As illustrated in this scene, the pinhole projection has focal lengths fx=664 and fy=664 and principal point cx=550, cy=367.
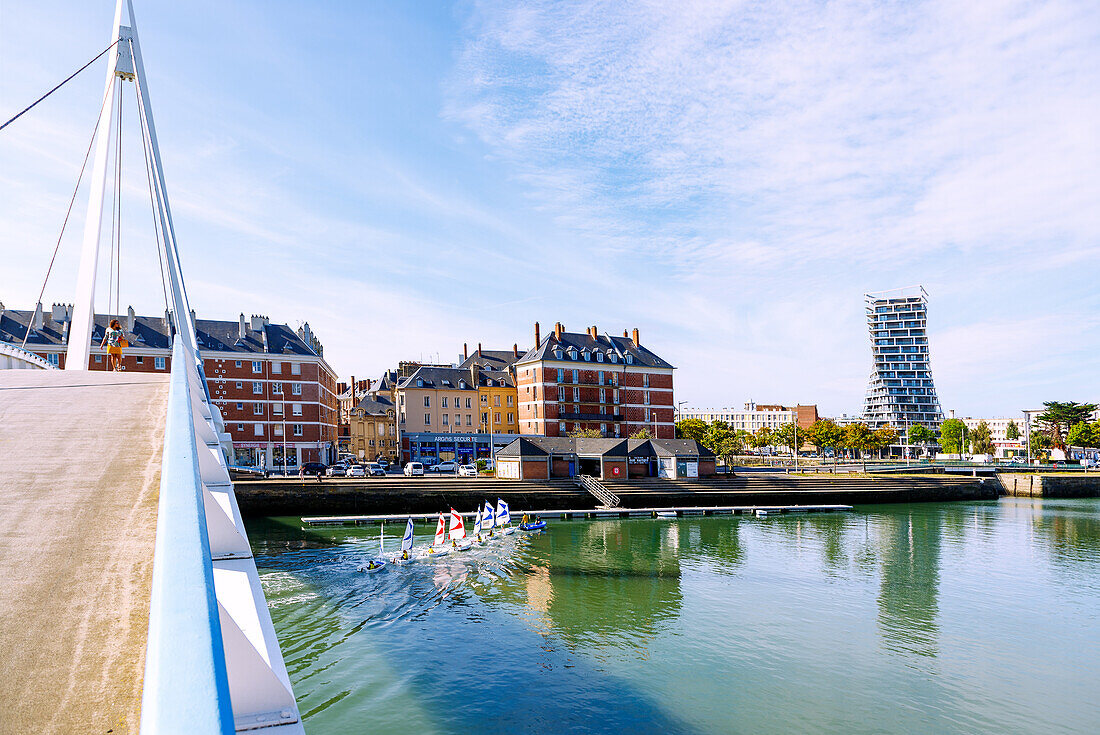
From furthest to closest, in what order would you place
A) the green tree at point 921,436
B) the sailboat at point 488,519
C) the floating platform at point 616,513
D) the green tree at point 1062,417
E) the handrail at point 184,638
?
the green tree at point 921,436 < the green tree at point 1062,417 < the floating platform at point 616,513 < the sailboat at point 488,519 < the handrail at point 184,638

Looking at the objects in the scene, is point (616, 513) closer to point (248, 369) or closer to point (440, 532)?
point (440, 532)

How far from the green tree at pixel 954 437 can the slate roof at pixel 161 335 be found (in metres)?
131

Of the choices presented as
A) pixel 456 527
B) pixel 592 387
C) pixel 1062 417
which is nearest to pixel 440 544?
pixel 456 527

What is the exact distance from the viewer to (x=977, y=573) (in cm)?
3173

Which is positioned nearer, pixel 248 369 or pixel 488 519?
pixel 488 519

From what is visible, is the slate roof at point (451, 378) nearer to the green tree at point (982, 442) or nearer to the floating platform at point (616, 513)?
the floating platform at point (616, 513)

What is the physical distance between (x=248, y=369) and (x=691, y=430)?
55267 millimetres

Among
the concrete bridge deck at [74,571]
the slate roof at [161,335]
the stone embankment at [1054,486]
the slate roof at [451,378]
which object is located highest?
the slate roof at [161,335]

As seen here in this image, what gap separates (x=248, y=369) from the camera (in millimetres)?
64312

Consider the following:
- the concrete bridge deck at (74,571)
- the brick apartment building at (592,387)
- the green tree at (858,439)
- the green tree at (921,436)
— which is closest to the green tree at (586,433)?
the brick apartment building at (592,387)

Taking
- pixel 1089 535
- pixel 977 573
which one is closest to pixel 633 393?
pixel 1089 535

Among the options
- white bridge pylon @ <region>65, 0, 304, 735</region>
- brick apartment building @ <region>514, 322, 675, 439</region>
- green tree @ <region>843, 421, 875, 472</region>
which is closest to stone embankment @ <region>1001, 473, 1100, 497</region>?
green tree @ <region>843, 421, 875, 472</region>

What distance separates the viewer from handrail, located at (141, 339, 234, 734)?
1437 mm

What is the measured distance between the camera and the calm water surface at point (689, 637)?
15961 mm
